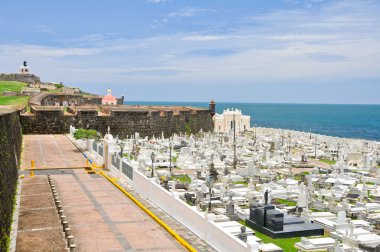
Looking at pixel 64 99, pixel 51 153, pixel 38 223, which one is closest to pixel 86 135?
pixel 51 153

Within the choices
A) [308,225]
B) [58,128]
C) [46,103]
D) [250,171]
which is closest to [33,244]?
[308,225]

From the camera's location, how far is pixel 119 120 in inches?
1753

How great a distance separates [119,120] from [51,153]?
690 inches

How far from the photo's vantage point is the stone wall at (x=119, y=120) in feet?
131

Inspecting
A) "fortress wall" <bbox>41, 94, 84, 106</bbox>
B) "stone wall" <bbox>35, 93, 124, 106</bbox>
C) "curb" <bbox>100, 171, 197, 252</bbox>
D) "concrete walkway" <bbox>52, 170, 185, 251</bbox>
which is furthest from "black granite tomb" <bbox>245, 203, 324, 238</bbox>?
"fortress wall" <bbox>41, 94, 84, 106</bbox>

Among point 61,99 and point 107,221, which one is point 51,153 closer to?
point 107,221

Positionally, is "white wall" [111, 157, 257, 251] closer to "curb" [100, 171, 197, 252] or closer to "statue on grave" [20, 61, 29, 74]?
"curb" [100, 171, 197, 252]

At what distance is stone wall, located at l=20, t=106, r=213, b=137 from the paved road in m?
3.20

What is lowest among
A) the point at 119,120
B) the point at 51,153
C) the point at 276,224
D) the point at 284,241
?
the point at 284,241

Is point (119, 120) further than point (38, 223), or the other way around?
point (119, 120)

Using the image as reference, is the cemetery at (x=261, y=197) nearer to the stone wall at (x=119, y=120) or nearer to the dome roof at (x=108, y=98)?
the stone wall at (x=119, y=120)

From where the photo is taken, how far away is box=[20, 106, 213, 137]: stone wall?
39906mm

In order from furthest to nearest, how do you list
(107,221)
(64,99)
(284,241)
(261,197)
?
(64,99)
(261,197)
(284,241)
(107,221)

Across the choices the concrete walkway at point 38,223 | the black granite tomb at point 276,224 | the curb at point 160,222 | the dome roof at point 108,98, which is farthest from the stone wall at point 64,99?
the black granite tomb at point 276,224
